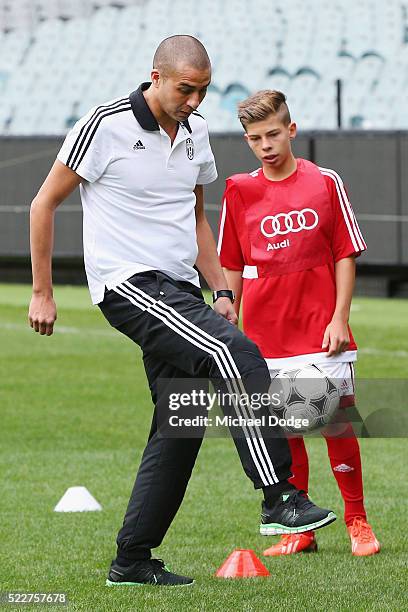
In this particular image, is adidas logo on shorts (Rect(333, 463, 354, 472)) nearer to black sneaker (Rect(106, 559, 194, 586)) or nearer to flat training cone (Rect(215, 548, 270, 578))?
flat training cone (Rect(215, 548, 270, 578))

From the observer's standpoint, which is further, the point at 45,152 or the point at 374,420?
the point at 45,152

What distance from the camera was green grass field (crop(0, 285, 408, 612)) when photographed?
5.00 metres

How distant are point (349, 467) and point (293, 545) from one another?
1.39 ft

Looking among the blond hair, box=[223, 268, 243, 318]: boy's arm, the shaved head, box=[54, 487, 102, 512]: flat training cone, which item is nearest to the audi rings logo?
box=[223, 268, 243, 318]: boy's arm

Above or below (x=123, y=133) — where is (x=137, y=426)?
below

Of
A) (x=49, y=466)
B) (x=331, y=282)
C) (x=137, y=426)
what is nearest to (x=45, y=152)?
(x=137, y=426)

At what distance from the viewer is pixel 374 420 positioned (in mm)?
10555

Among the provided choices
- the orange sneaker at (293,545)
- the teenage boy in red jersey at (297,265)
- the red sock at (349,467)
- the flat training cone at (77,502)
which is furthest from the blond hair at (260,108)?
Result: the flat training cone at (77,502)

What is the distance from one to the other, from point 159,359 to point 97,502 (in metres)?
2.40

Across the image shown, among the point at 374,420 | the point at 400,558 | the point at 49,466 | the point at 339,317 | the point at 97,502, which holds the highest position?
the point at 339,317

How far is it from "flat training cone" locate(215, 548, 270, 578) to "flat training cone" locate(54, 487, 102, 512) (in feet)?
6.01

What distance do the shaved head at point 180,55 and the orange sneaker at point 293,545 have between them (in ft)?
7.02

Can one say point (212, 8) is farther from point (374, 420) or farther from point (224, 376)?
point (224, 376)

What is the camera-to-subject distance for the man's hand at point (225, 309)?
5367 mm
